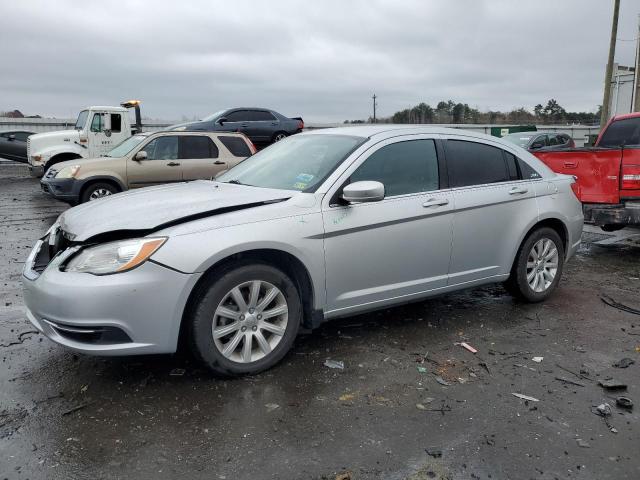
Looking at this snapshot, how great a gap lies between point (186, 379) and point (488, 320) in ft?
8.93

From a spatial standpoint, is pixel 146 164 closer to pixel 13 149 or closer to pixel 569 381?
pixel 569 381

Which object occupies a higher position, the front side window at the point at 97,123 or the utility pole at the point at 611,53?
the utility pole at the point at 611,53

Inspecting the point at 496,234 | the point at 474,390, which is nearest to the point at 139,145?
the point at 496,234

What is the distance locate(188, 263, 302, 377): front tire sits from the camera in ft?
11.6

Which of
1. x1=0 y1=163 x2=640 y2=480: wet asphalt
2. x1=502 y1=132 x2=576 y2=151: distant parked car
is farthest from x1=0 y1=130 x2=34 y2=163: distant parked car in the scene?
x1=0 y1=163 x2=640 y2=480: wet asphalt

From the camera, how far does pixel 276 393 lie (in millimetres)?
3562

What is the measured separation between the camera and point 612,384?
3.72 metres

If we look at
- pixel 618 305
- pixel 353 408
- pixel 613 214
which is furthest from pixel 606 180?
pixel 353 408

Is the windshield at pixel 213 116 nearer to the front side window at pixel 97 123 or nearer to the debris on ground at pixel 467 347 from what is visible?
the front side window at pixel 97 123

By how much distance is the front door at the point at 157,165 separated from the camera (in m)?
10.9

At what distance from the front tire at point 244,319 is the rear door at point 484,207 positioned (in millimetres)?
1592

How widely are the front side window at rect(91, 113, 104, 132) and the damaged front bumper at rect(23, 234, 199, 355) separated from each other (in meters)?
14.8

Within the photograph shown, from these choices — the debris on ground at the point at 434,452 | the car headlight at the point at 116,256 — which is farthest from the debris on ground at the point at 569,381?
the car headlight at the point at 116,256

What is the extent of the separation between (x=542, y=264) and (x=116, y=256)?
12.9ft
